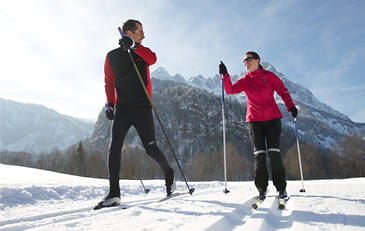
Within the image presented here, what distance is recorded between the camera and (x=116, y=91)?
3.11m

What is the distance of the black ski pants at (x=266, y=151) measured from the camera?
2.91 metres

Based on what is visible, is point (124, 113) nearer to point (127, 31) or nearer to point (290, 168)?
point (127, 31)

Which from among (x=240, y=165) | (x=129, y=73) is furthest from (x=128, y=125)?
(x=240, y=165)

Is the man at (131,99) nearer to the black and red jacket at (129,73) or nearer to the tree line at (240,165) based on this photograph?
the black and red jacket at (129,73)

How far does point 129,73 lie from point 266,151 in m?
2.27

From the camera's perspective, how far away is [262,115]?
3215 millimetres

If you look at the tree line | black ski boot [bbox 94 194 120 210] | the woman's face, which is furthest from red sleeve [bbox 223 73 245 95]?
the tree line

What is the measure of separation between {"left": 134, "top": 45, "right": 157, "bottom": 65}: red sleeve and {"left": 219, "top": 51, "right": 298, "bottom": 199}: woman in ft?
4.13

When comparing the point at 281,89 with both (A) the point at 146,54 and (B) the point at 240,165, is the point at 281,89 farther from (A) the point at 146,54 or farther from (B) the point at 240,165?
(B) the point at 240,165

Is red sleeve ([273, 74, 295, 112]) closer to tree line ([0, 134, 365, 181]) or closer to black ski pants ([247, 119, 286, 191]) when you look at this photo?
black ski pants ([247, 119, 286, 191])

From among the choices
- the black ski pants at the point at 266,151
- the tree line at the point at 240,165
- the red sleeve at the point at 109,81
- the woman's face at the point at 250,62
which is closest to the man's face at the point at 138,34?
the red sleeve at the point at 109,81

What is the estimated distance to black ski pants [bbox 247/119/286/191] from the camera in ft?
9.56

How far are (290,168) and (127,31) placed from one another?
63.0 metres

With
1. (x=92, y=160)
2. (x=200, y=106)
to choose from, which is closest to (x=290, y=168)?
(x=92, y=160)
